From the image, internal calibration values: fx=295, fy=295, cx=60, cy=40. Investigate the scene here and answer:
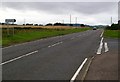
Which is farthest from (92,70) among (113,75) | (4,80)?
(4,80)

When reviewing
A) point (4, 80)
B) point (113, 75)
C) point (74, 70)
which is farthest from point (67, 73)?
point (4, 80)

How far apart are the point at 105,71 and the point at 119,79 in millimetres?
1648

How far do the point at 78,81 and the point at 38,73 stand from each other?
75.4 inches

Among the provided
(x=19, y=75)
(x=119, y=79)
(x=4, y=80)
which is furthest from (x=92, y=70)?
(x=4, y=80)

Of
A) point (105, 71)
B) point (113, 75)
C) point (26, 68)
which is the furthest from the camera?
point (26, 68)

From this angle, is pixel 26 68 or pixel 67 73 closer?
pixel 67 73

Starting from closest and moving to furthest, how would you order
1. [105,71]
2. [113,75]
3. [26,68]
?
[113,75] < [105,71] < [26,68]

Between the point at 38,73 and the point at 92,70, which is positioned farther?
the point at 92,70

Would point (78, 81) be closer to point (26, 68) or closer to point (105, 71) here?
point (105, 71)

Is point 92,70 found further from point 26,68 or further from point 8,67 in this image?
point 8,67

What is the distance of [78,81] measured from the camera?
31.1 ft

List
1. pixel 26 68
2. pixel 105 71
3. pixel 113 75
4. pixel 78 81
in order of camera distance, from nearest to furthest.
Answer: pixel 78 81 < pixel 113 75 < pixel 105 71 < pixel 26 68

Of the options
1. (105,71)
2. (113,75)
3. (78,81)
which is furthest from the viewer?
(105,71)

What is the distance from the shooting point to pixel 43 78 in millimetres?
9812
